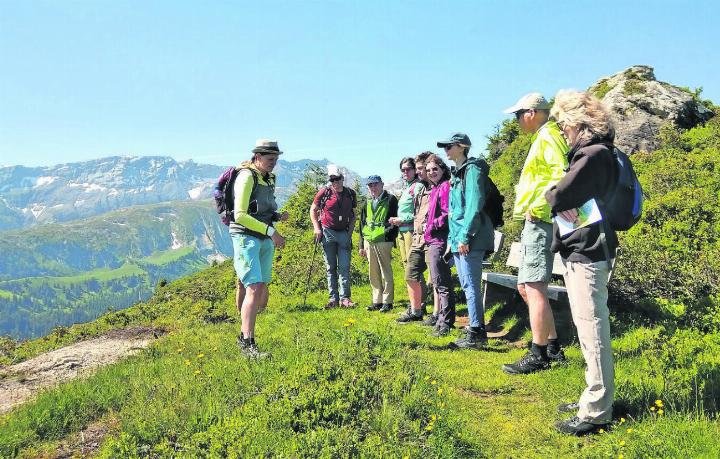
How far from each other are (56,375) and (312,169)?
23967mm

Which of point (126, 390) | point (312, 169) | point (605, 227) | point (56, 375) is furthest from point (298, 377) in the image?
point (312, 169)

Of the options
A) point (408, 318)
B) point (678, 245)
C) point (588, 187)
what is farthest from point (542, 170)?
point (678, 245)

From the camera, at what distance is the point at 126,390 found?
5.33 meters

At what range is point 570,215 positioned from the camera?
12.5 feet

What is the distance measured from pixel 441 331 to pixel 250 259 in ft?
10.7

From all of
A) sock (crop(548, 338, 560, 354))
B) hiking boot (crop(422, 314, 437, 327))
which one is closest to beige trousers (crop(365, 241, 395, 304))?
hiking boot (crop(422, 314, 437, 327))

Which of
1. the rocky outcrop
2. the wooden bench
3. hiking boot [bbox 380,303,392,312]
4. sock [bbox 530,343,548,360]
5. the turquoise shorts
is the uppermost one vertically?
the rocky outcrop

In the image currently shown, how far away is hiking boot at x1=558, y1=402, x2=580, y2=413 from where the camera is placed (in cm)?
421

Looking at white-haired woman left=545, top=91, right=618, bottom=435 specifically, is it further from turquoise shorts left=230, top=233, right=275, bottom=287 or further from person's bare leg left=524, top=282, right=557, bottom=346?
turquoise shorts left=230, top=233, right=275, bottom=287

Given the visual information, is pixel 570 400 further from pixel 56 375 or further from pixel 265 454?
pixel 56 375

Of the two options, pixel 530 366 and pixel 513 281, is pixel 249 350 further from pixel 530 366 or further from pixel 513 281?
pixel 513 281

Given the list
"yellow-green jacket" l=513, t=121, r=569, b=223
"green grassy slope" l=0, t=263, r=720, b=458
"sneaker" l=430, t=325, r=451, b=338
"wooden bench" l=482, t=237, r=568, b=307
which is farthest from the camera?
"sneaker" l=430, t=325, r=451, b=338

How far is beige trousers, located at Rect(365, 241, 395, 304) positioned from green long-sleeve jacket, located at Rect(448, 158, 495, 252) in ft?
12.0

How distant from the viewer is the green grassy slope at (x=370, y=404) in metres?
3.58
